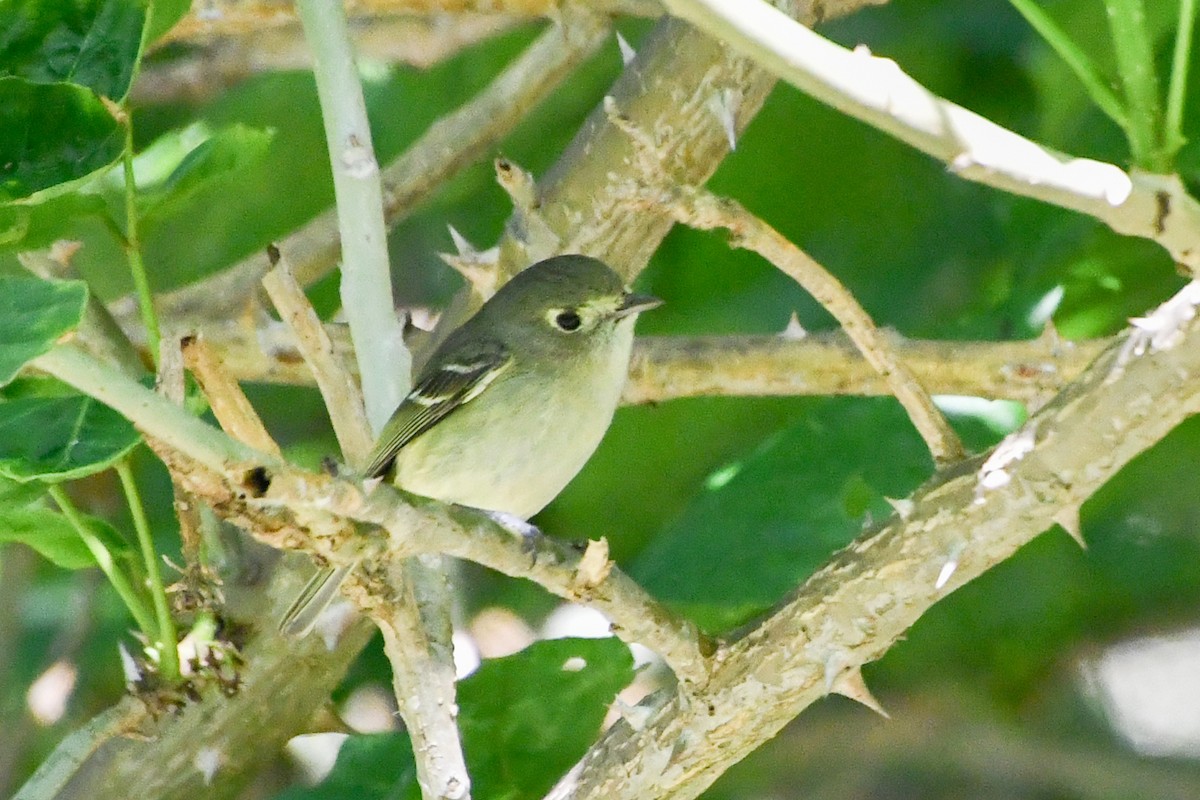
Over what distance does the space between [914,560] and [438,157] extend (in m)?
2.09

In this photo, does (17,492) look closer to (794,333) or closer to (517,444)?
(517,444)

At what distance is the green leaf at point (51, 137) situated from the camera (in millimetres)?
2395

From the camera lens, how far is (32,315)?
1954 mm

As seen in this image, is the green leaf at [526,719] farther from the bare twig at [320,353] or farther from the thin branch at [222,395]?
the thin branch at [222,395]

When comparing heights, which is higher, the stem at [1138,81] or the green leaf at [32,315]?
the green leaf at [32,315]

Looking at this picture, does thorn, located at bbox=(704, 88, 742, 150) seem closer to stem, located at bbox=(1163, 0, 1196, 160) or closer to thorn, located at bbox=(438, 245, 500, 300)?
thorn, located at bbox=(438, 245, 500, 300)

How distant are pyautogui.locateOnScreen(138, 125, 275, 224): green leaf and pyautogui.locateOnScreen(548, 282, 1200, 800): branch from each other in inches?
49.5

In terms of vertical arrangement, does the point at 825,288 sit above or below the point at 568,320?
above

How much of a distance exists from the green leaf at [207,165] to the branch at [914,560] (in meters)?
1.26

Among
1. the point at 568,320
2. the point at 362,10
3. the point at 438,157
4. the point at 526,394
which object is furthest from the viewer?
the point at 362,10

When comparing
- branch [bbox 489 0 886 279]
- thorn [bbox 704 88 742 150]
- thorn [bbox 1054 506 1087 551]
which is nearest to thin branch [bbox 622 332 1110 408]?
branch [bbox 489 0 886 279]

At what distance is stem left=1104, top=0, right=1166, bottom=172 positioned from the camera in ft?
6.75

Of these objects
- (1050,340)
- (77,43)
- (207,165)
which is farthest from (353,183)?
(1050,340)

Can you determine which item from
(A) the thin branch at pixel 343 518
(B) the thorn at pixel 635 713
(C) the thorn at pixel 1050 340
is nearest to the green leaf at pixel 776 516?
(C) the thorn at pixel 1050 340
